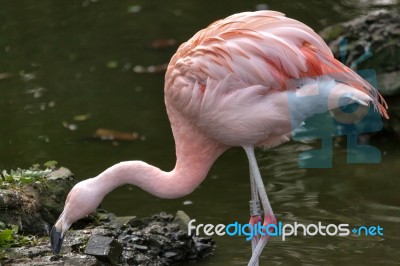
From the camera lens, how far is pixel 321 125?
31.2 ft

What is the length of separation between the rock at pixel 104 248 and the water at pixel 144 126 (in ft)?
2.80

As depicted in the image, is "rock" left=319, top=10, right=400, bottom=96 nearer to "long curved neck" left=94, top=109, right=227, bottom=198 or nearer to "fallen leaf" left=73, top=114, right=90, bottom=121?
"fallen leaf" left=73, top=114, right=90, bottom=121

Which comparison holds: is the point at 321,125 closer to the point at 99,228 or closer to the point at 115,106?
the point at 115,106

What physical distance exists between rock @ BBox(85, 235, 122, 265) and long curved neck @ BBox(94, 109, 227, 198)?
0.31 meters

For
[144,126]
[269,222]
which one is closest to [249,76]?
[269,222]

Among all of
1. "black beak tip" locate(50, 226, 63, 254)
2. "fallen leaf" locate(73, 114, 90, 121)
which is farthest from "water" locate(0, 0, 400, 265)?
"black beak tip" locate(50, 226, 63, 254)

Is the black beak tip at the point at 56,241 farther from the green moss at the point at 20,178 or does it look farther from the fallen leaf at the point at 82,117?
the fallen leaf at the point at 82,117

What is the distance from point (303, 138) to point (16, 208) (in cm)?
362

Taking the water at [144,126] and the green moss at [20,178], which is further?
the water at [144,126]

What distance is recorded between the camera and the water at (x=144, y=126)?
7555 mm

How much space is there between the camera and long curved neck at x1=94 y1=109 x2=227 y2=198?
6332 mm

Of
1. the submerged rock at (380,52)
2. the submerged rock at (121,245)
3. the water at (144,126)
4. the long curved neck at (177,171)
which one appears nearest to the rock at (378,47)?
the submerged rock at (380,52)

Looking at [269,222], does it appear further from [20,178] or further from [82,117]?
[82,117]

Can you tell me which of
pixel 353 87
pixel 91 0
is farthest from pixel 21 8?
pixel 353 87
